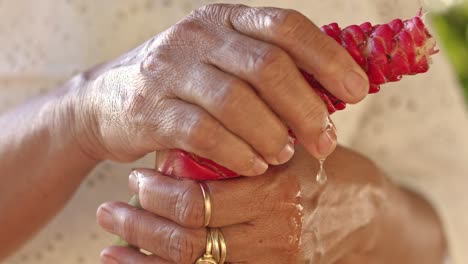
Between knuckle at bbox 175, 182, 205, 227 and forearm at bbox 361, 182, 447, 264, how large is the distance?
34 centimetres

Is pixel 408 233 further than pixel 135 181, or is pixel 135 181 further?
pixel 408 233

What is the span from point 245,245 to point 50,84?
0.45m

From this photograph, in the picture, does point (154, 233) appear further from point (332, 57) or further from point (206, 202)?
point (332, 57)

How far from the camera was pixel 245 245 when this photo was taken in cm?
59

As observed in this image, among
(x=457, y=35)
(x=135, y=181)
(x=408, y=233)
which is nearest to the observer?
(x=135, y=181)

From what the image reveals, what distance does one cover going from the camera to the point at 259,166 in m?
0.55

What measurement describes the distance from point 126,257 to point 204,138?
6.4 inches

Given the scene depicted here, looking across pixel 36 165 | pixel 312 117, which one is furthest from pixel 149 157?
pixel 312 117

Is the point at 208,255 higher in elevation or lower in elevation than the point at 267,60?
lower

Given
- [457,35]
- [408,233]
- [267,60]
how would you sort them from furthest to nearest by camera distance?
[457,35]
[408,233]
[267,60]

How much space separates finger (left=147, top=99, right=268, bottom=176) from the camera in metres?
0.53

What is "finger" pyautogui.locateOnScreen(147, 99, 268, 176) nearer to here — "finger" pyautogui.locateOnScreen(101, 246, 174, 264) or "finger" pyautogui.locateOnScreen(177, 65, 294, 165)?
"finger" pyautogui.locateOnScreen(177, 65, 294, 165)

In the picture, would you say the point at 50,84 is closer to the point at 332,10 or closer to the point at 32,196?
the point at 32,196

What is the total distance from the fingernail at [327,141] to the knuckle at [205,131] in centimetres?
8
